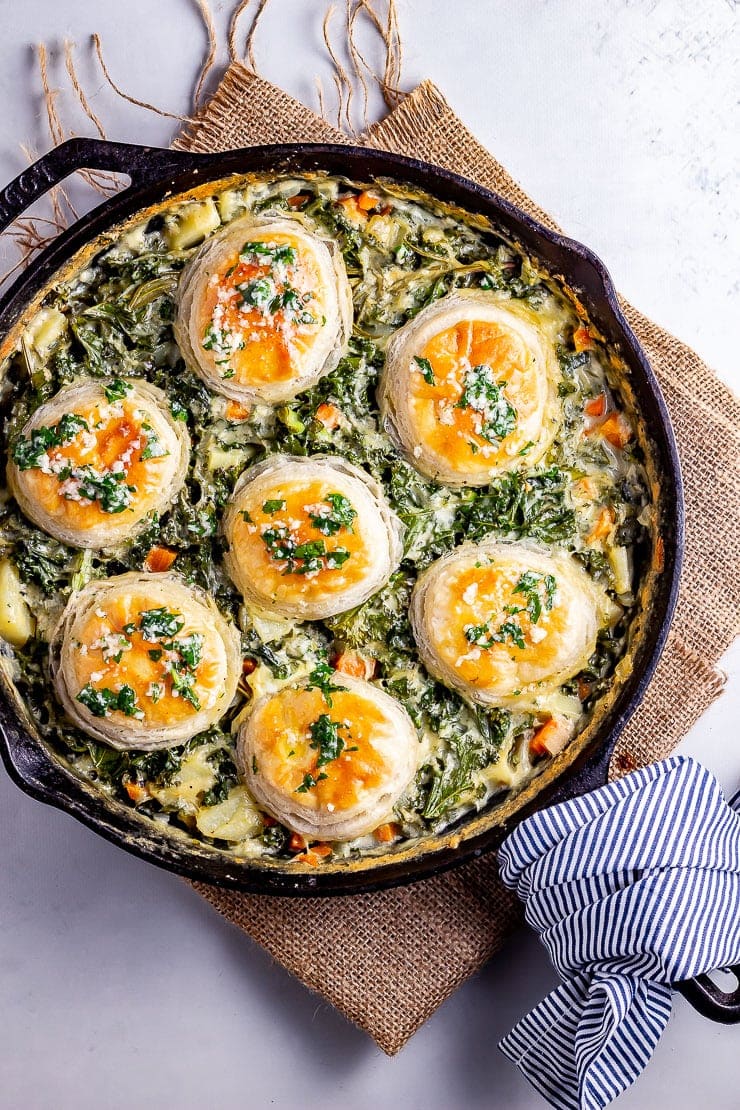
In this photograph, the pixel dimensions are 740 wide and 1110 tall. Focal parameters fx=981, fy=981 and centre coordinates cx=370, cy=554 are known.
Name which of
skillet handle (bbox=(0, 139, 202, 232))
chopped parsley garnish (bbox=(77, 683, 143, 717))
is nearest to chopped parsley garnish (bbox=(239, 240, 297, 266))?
skillet handle (bbox=(0, 139, 202, 232))

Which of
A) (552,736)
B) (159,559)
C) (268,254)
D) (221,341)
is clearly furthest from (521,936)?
(268,254)

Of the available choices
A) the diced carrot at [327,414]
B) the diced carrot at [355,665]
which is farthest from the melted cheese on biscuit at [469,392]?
the diced carrot at [355,665]

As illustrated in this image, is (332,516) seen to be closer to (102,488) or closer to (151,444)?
(151,444)

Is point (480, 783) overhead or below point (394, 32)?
below

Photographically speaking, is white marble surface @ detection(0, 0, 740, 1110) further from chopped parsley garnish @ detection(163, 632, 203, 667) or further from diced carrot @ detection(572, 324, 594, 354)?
chopped parsley garnish @ detection(163, 632, 203, 667)

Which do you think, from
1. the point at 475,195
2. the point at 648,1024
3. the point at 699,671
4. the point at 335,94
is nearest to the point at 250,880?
the point at 648,1024

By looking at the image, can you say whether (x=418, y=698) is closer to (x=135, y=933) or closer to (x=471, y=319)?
(x=471, y=319)
